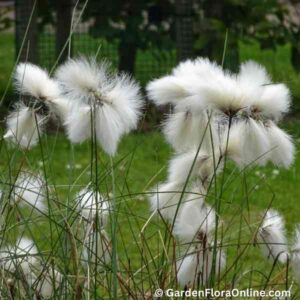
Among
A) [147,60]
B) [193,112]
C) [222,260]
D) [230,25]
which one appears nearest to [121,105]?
[193,112]

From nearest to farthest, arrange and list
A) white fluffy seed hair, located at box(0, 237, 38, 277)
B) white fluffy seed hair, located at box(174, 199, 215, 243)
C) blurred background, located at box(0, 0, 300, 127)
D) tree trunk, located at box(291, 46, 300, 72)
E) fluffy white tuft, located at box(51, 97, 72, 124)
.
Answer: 1. white fluffy seed hair, located at box(174, 199, 215, 243)
2. white fluffy seed hair, located at box(0, 237, 38, 277)
3. fluffy white tuft, located at box(51, 97, 72, 124)
4. blurred background, located at box(0, 0, 300, 127)
5. tree trunk, located at box(291, 46, 300, 72)

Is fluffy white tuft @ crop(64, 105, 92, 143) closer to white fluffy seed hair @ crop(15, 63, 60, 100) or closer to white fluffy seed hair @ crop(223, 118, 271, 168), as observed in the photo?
white fluffy seed hair @ crop(15, 63, 60, 100)

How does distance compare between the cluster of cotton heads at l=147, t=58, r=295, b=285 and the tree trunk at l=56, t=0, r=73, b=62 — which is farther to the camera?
the tree trunk at l=56, t=0, r=73, b=62

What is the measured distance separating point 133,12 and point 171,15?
320 millimetres

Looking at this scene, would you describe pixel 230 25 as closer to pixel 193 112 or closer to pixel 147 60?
pixel 147 60

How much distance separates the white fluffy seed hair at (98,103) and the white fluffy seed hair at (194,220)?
0.22 m

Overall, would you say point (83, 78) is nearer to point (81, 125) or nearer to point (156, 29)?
point (81, 125)

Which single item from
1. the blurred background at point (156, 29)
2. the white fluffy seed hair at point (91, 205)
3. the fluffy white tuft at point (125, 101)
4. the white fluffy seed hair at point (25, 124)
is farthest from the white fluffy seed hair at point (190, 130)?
the blurred background at point (156, 29)

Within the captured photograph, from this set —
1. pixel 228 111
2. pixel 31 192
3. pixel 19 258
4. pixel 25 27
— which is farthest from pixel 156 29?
pixel 228 111

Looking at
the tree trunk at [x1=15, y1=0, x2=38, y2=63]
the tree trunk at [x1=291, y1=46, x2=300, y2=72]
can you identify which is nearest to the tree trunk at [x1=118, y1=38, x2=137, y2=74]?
the tree trunk at [x1=15, y1=0, x2=38, y2=63]

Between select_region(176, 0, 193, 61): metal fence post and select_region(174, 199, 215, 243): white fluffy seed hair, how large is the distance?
5455 millimetres

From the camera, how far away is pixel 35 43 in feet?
26.6

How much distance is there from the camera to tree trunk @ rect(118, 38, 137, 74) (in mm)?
8249

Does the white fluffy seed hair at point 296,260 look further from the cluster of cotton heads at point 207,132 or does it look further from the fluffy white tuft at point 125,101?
the fluffy white tuft at point 125,101
